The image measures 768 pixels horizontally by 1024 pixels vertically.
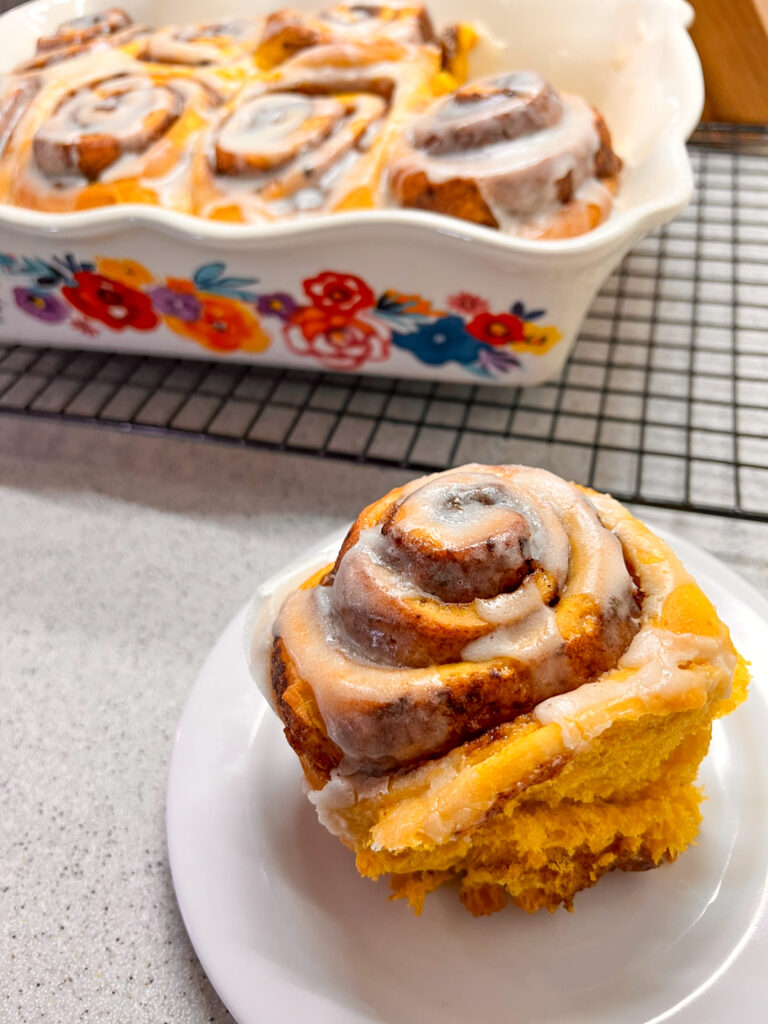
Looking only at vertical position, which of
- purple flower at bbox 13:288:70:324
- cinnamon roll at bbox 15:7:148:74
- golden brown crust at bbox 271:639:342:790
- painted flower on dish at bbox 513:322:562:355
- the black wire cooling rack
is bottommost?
the black wire cooling rack

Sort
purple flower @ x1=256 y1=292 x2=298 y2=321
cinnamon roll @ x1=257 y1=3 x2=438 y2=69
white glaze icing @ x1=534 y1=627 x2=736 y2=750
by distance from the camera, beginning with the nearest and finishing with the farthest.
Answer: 1. white glaze icing @ x1=534 y1=627 x2=736 y2=750
2. purple flower @ x1=256 y1=292 x2=298 y2=321
3. cinnamon roll @ x1=257 y1=3 x2=438 y2=69

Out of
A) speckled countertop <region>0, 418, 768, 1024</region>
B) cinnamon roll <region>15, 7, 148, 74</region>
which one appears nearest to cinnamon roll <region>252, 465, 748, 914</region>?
speckled countertop <region>0, 418, 768, 1024</region>

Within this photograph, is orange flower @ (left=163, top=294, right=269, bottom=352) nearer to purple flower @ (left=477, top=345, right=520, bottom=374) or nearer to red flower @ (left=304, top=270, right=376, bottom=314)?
red flower @ (left=304, top=270, right=376, bottom=314)

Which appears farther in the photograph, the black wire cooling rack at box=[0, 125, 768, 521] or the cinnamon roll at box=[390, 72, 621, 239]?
the black wire cooling rack at box=[0, 125, 768, 521]

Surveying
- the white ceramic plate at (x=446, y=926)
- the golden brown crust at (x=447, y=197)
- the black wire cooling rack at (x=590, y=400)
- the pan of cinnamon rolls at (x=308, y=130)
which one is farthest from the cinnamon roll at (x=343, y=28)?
the white ceramic plate at (x=446, y=926)

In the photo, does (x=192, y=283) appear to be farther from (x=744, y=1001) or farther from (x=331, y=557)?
(x=744, y=1001)

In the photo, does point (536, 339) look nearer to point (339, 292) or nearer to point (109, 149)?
point (339, 292)

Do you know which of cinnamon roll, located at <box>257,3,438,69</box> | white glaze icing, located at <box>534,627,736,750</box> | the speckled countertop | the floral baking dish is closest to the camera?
white glaze icing, located at <box>534,627,736,750</box>

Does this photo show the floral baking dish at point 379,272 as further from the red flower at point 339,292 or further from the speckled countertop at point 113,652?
the speckled countertop at point 113,652
